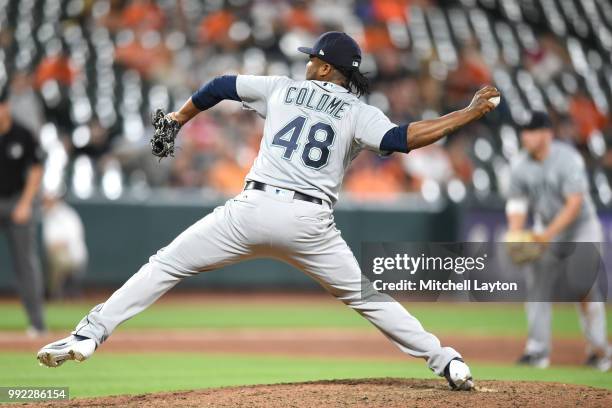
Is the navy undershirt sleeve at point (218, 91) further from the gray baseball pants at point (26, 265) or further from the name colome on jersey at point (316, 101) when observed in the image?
the gray baseball pants at point (26, 265)

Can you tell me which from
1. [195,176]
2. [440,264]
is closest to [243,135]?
[195,176]

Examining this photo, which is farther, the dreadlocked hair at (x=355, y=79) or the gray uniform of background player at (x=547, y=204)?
the gray uniform of background player at (x=547, y=204)

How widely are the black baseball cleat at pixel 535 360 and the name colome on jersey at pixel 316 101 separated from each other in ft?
11.9

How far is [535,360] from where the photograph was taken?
7.82 metres

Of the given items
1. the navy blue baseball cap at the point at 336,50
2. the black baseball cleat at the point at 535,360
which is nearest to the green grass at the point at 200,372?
the black baseball cleat at the point at 535,360

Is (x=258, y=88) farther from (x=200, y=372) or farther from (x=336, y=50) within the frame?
(x=200, y=372)

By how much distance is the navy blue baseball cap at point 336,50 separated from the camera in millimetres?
5199

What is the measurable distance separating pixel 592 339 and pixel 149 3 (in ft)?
35.6

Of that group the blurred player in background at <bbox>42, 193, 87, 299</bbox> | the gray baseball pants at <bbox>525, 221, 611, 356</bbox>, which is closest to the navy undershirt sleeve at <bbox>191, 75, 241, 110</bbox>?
the gray baseball pants at <bbox>525, 221, 611, 356</bbox>

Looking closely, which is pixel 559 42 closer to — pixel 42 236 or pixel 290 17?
pixel 290 17

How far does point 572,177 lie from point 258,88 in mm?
3444

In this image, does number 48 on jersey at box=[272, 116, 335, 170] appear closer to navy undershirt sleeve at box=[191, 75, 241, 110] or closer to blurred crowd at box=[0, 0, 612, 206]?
navy undershirt sleeve at box=[191, 75, 241, 110]

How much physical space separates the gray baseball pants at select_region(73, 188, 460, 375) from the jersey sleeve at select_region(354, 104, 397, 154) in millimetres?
407

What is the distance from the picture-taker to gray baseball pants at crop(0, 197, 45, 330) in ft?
29.9
